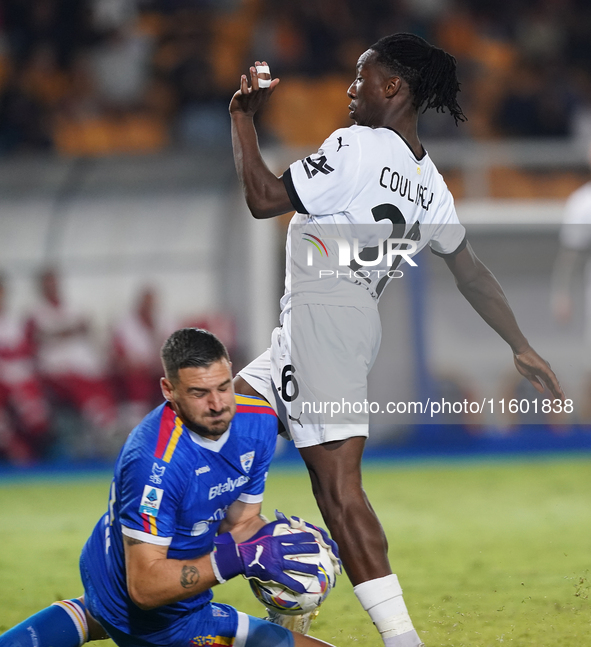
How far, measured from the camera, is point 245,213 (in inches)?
432

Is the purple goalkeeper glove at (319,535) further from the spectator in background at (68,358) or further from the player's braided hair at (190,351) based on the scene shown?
the spectator in background at (68,358)

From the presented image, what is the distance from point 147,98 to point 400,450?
20.0 feet

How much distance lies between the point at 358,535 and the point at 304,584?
0.41 m

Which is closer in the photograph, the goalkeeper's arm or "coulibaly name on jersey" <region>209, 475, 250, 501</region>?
the goalkeeper's arm

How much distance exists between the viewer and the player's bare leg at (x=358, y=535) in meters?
3.34

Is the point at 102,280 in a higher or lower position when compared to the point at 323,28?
lower

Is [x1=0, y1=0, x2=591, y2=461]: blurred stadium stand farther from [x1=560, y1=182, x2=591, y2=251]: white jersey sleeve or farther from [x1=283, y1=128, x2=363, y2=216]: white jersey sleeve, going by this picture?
[x1=283, y1=128, x2=363, y2=216]: white jersey sleeve

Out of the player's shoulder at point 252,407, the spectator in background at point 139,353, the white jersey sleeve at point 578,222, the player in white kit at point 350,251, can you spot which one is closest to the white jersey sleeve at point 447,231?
the player in white kit at point 350,251

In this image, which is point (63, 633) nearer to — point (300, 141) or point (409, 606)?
point (409, 606)

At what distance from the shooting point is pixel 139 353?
10789mm

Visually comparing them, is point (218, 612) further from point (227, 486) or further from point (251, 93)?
point (251, 93)

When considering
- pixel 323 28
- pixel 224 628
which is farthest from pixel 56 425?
pixel 224 628

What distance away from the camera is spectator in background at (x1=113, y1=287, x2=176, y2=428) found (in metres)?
10.8

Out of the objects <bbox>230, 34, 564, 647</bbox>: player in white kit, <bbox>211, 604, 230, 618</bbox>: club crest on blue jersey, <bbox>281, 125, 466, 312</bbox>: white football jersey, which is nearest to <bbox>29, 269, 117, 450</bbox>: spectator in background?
<bbox>230, 34, 564, 647</bbox>: player in white kit
